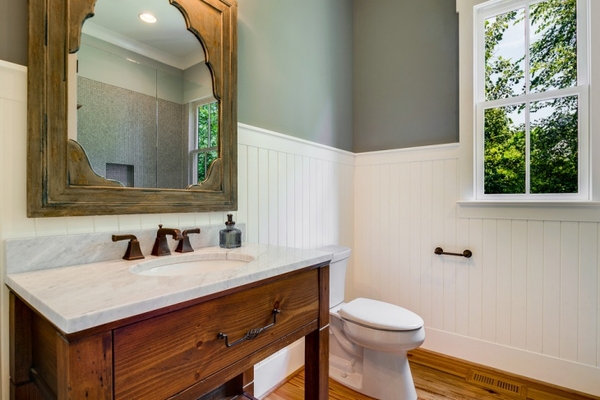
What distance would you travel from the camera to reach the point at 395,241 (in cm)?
226

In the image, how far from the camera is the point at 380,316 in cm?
159

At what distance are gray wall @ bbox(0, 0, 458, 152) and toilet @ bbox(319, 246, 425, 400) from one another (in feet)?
3.20

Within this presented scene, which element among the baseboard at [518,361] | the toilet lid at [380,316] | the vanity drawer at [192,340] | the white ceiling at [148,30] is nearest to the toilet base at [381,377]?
the toilet lid at [380,316]

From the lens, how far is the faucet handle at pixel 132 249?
1.03 meters

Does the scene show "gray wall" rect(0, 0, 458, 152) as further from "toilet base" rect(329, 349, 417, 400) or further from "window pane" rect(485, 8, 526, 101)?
"toilet base" rect(329, 349, 417, 400)

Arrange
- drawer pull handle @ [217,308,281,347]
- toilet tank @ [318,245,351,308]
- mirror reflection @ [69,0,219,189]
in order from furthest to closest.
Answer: toilet tank @ [318,245,351,308] < mirror reflection @ [69,0,219,189] < drawer pull handle @ [217,308,281,347]

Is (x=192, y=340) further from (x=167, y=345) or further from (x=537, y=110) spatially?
(x=537, y=110)

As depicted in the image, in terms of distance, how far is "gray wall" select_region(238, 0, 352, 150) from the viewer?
160cm

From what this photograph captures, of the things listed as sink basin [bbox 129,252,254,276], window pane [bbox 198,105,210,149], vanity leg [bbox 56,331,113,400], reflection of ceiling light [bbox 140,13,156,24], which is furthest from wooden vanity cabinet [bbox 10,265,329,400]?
reflection of ceiling light [bbox 140,13,156,24]

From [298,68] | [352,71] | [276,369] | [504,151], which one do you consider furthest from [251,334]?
[352,71]

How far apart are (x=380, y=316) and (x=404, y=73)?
1.69m

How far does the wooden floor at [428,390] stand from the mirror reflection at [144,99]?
48.6 inches

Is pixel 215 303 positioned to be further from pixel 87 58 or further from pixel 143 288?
pixel 87 58

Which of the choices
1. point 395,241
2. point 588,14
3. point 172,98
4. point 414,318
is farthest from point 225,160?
point 588,14
